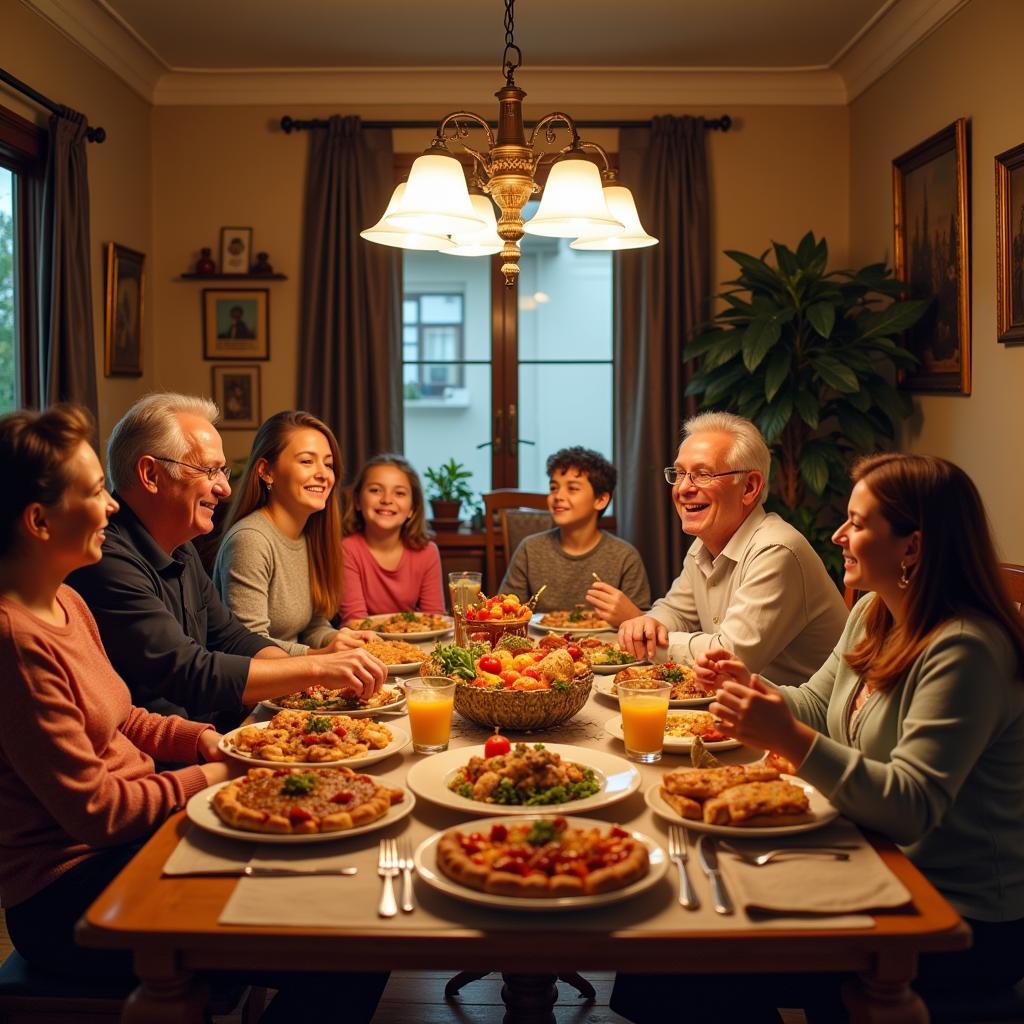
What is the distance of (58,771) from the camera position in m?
1.49

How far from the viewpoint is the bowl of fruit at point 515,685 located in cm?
192

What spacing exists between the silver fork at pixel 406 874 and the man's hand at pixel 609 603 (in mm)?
1518

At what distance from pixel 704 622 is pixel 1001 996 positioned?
1.43m

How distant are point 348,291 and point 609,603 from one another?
300cm

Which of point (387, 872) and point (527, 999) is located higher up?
point (387, 872)

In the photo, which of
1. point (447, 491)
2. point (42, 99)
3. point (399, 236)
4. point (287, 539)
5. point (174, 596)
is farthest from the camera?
point (447, 491)

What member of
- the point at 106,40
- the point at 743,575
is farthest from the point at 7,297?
the point at 743,575

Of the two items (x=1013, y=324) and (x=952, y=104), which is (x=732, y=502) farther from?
(x=952, y=104)

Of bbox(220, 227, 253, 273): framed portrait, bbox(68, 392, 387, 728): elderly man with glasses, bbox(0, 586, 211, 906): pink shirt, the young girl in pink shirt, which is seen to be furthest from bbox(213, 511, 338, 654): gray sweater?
bbox(220, 227, 253, 273): framed portrait

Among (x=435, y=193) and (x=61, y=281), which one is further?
(x=61, y=281)

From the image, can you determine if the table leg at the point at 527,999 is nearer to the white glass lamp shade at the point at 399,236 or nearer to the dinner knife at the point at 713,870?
the dinner knife at the point at 713,870

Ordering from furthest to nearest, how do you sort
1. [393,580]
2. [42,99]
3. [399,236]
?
[42,99] < [393,580] < [399,236]

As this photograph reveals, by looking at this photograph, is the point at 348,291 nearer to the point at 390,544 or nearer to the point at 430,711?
the point at 390,544

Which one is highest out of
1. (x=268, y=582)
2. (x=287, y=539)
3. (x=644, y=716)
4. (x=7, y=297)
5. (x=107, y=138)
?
(x=107, y=138)
